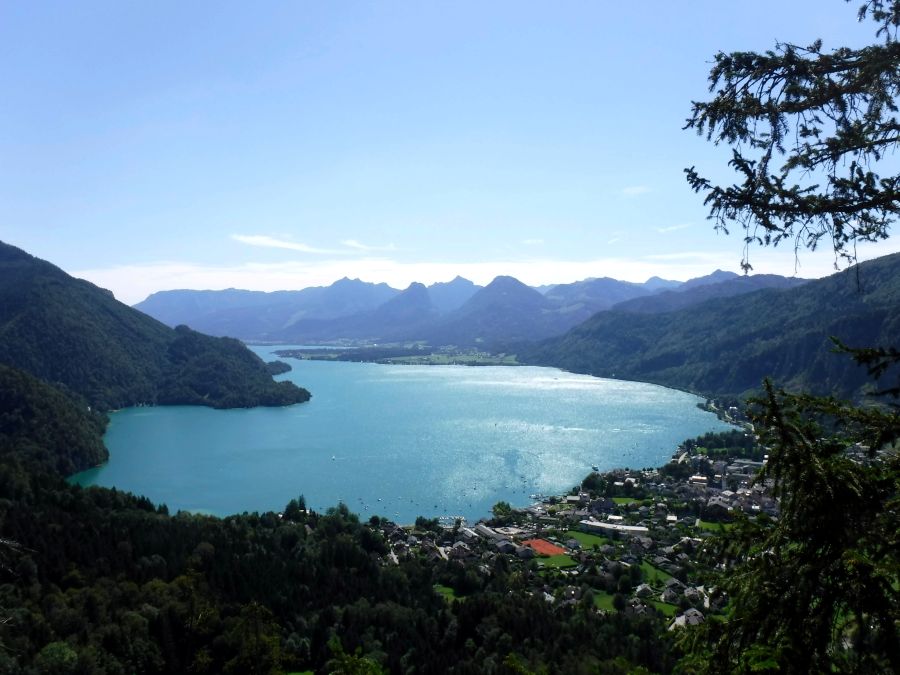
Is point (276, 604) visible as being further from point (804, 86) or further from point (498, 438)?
point (498, 438)

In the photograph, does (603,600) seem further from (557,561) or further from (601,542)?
(601,542)

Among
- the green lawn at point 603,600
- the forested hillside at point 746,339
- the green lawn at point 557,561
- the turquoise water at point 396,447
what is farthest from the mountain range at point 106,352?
the forested hillside at point 746,339

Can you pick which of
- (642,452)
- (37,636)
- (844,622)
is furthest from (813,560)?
(642,452)

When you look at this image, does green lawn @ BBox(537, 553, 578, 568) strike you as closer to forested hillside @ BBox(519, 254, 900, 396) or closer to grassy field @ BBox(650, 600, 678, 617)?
grassy field @ BBox(650, 600, 678, 617)

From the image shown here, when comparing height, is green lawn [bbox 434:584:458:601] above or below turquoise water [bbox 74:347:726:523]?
below

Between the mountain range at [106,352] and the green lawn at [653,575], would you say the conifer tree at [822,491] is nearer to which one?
the green lawn at [653,575]

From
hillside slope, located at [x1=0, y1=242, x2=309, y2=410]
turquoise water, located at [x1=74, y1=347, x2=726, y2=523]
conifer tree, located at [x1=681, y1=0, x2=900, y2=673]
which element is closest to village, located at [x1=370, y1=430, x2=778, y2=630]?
turquoise water, located at [x1=74, y1=347, x2=726, y2=523]
